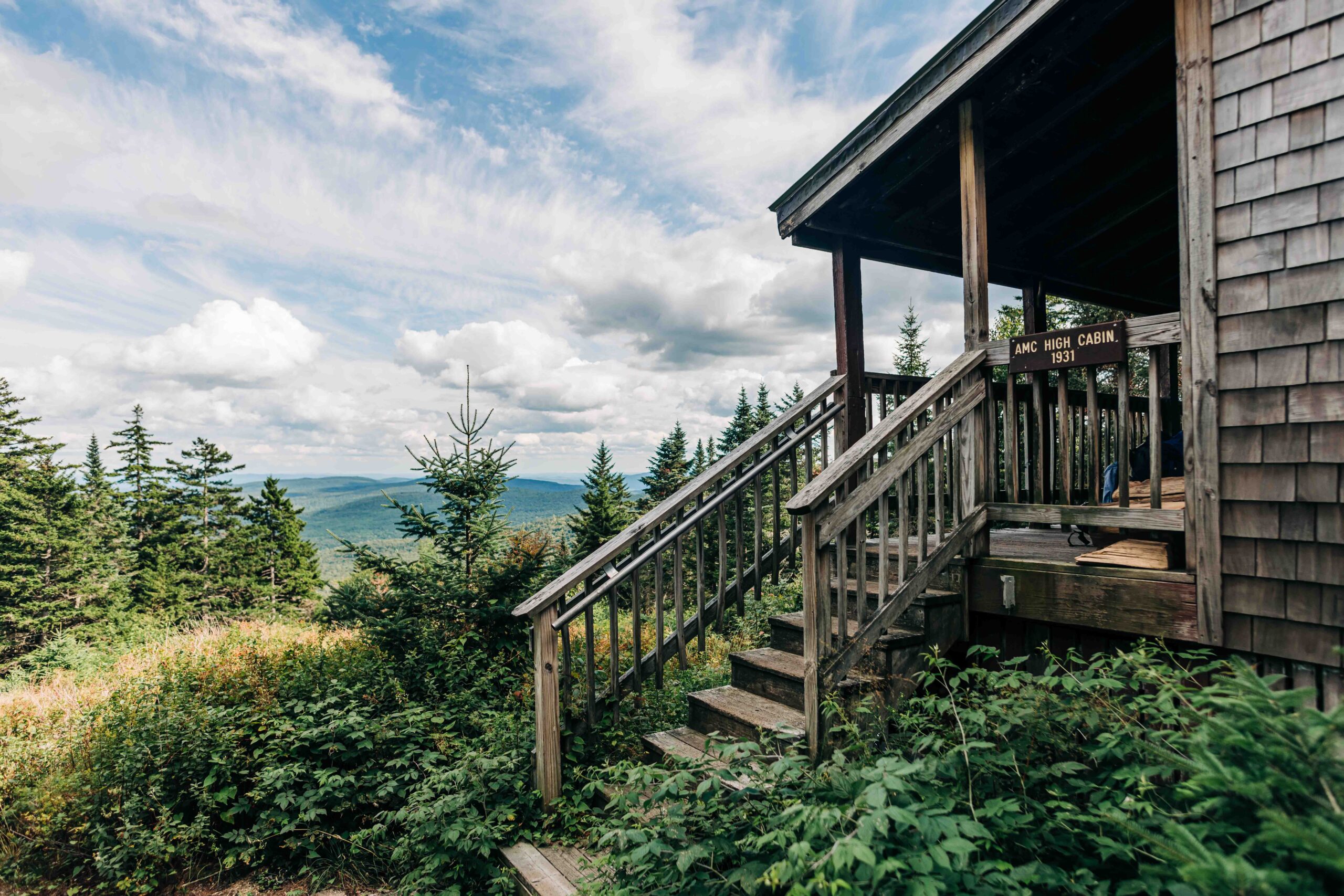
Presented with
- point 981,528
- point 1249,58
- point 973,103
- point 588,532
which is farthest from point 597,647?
point 588,532

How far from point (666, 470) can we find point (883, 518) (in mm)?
22917

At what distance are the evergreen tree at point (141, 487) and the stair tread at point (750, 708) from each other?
3020 centimetres

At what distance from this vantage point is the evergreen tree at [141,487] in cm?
2484

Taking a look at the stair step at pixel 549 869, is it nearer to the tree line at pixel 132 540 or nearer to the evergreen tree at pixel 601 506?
the evergreen tree at pixel 601 506

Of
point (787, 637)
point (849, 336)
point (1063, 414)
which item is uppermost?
point (849, 336)

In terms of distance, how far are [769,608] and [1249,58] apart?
6686 mm

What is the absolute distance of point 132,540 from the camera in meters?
24.2

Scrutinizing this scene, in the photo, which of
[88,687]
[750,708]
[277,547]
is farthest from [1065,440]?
[277,547]

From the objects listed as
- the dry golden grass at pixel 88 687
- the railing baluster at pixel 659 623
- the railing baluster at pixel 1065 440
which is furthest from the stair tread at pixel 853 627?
the dry golden grass at pixel 88 687

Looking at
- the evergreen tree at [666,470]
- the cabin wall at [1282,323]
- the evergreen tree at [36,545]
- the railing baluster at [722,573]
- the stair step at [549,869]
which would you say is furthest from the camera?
the evergreen tree at [666,470]

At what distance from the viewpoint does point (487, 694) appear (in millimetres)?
4977

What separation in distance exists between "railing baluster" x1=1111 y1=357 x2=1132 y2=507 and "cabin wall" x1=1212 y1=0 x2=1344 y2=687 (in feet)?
1.18

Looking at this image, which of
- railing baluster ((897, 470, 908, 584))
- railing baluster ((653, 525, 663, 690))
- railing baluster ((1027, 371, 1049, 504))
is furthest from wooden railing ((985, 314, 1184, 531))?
railing baluster ((653, 525, 663, 690))

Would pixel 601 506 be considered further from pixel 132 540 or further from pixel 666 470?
pixel 132 540
